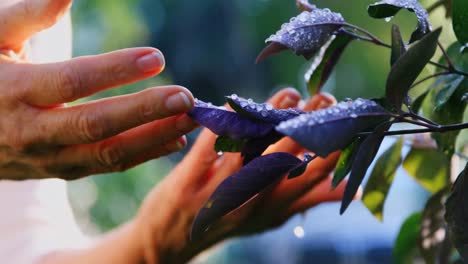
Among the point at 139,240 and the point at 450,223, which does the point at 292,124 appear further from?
the point at 139,240

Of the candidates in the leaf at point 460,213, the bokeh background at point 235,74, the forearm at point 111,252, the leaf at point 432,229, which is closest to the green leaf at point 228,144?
the leaf at point 460,213

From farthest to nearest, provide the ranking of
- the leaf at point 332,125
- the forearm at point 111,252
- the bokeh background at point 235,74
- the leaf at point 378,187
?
the bokeh background at point 235,74
the forearm at point 111,252
the leaf at point 378,187
the leaf at point 332,125

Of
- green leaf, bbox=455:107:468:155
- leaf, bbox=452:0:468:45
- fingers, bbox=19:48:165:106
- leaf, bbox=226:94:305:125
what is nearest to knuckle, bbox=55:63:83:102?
fingers, bbox=19:48:165:106

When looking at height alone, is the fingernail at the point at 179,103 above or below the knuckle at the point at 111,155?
above

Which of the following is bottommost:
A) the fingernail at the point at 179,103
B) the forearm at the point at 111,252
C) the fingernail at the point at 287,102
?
the forearm at the point at 111,252

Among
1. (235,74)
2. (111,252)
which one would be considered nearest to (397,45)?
(111,252)

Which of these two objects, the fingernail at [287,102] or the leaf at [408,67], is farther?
the fingernail at [287,102]

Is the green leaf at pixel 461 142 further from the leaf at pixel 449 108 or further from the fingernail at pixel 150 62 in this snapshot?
the fingernail at pixel 150 62

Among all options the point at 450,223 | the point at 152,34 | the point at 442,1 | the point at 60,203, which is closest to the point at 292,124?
the point at 450,223
